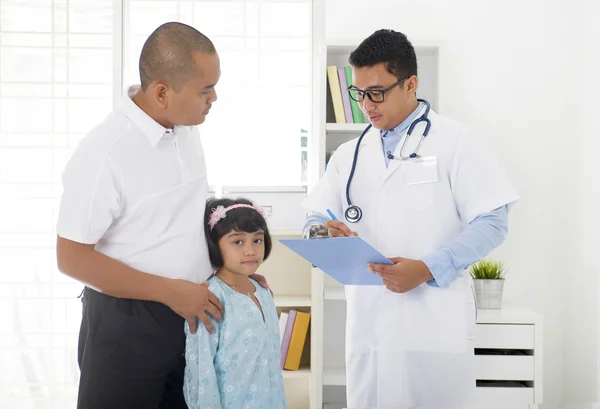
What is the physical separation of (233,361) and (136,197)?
456mm

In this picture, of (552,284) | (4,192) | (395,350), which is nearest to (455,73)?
(552,284)

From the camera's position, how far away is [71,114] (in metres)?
3.49

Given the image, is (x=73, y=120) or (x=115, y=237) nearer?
(x=115, y=237)

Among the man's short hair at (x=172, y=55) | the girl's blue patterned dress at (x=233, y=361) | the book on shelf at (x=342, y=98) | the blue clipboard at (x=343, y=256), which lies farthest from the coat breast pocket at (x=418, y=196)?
the book on shelf at (x=342, y=98)

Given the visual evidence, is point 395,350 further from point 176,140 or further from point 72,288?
point 72,288

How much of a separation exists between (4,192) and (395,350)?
2404 millimetres

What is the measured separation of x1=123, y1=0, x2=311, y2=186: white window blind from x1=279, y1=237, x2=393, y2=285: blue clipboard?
1723mm

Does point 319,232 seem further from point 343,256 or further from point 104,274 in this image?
point 104,274

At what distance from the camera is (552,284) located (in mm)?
3248

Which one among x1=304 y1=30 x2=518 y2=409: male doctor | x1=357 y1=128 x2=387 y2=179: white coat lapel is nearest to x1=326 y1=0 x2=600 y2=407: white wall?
x1=357 y1=128 x2=387 y2=179: white coat lapel

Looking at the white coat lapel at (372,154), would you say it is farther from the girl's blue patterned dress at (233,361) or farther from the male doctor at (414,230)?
the girl's blue patterned dress at (233,361)

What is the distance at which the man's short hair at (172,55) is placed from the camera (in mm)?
1461

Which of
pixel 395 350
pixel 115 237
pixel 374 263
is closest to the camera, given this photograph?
pixel 115 237

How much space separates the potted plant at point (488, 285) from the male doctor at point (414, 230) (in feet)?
3.40
